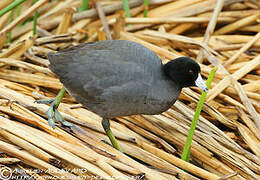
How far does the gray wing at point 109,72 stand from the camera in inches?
94.5

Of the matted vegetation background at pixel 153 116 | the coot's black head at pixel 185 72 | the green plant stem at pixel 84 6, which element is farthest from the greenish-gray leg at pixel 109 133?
the green plant stem at pixel 84 6

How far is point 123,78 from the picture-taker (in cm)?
239

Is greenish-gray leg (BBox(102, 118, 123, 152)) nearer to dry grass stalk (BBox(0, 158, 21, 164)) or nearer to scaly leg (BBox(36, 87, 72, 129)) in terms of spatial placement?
scaly leg (BBox(36, 87, 72, 129))

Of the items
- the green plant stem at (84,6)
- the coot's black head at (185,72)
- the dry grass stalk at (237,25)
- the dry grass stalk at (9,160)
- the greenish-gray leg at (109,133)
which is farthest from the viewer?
the green plant stem at (84,6)

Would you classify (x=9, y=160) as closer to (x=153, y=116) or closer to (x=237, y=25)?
→ (x=153, y=116)

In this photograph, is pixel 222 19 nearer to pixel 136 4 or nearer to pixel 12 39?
pixel 136 4

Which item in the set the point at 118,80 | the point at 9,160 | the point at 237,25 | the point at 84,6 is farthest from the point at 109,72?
the point at 84,6

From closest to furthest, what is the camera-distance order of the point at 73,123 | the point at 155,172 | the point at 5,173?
the point at 5,173 → the point at 155,172 → the point at 73,123

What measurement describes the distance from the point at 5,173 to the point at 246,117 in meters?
1.68

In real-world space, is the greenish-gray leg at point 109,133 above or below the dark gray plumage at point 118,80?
below

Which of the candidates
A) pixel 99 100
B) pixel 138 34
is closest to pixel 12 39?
pixel 138 34

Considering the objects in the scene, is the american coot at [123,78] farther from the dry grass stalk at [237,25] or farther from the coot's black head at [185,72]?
the dry grass stalk at [237,25]

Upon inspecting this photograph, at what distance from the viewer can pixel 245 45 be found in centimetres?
344

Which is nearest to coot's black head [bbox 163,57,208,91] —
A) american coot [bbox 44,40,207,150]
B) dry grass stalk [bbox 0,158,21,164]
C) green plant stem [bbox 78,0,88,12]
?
american coot [bbox 44,40,207,150]
